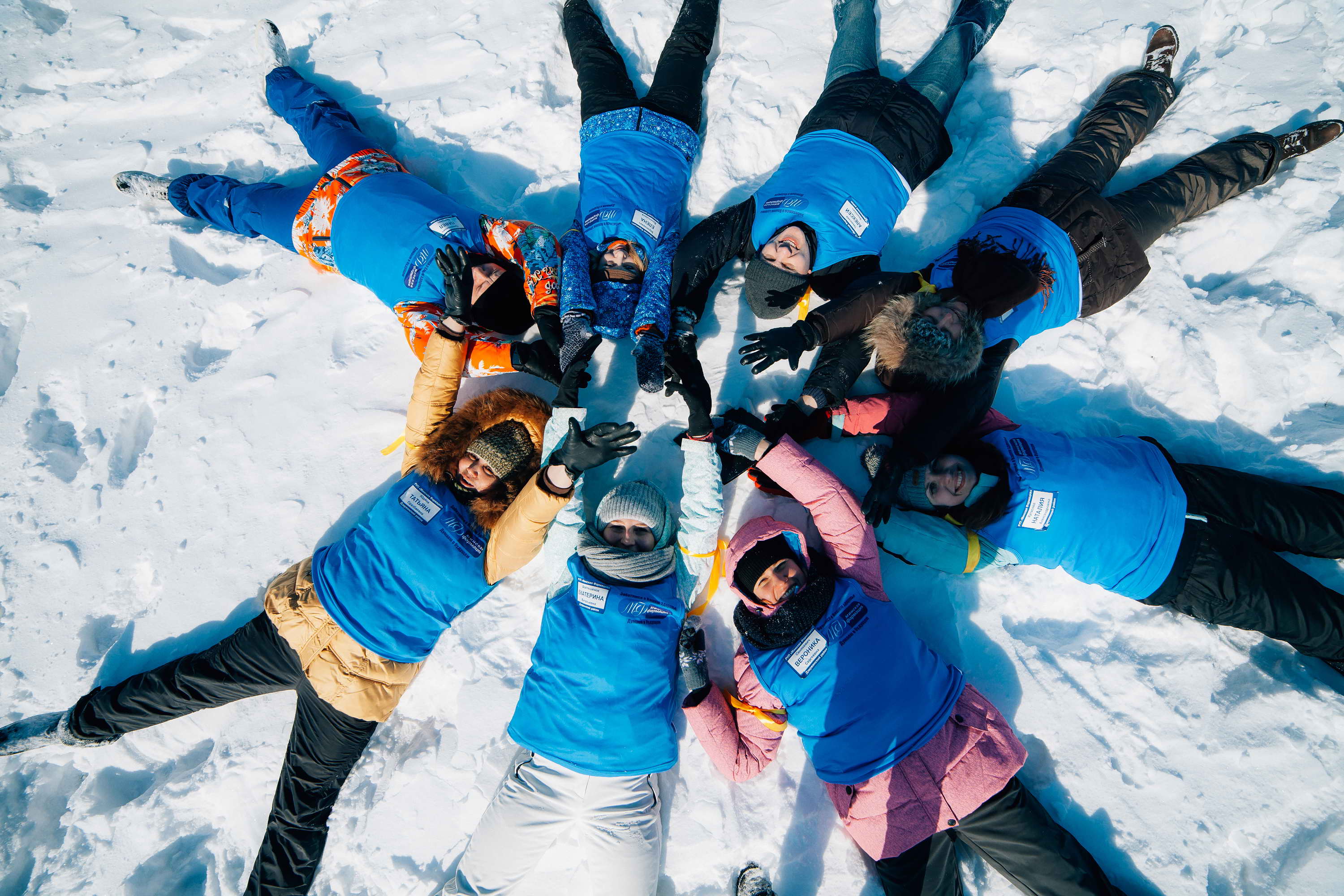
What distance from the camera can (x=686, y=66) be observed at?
3631 mm

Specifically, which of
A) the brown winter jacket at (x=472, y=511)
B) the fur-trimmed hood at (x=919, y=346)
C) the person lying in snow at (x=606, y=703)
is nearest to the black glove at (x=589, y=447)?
the person lying in snow at (x=606, y=703)

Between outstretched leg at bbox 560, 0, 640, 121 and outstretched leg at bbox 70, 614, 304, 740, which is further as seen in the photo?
outstretched leg at bbox 560, 0, 640, 121

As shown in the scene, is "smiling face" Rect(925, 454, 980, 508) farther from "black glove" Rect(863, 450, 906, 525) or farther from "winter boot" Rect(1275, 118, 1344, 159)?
"winter boot" Rect(1275, 118, 1344, 159)

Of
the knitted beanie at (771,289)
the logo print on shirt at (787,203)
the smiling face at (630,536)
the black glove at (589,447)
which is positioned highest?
the logo print on shirt at (787,203)

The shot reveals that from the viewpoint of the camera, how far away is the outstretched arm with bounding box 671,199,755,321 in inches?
126

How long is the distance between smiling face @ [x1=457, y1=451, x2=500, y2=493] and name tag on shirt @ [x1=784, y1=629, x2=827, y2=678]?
165 centimetres

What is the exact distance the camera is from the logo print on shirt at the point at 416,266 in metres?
3.18

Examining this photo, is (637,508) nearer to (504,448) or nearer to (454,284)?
(504,448)

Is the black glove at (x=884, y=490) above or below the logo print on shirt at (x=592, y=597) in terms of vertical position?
above

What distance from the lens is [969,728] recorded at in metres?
2.65

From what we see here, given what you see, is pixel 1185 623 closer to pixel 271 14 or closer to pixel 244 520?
pixel 244 520

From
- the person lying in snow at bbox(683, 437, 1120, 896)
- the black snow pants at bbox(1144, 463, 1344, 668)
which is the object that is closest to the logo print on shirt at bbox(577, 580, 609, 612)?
the person lying in snow at bbox(683, 437, 1120, 896)

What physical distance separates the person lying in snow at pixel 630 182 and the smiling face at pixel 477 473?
2.13 ft

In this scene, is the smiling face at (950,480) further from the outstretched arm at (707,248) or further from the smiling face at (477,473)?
the smiling face at (477,473)
